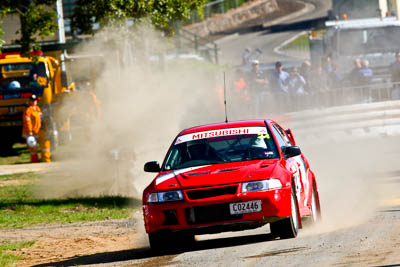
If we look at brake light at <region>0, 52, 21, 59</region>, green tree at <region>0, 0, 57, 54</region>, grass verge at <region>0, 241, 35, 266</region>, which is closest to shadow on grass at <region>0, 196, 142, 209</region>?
grass verge at <region>0, 241, 35, 266</region>

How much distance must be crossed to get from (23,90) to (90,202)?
12.6m

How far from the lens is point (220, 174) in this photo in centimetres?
977

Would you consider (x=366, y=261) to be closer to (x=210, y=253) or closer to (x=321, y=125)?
(x=210, y=253)

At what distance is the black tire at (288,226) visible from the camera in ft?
32.2

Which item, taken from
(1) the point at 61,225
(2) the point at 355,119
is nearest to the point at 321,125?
(2) the point at 355,119

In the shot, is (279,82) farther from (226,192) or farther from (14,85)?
(226,192)

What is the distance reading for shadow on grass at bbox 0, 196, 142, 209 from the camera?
16031mm

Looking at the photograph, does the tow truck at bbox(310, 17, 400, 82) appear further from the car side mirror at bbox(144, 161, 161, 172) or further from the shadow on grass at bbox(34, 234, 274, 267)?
the car side mirror at bbox(144, 161, 161, 172)

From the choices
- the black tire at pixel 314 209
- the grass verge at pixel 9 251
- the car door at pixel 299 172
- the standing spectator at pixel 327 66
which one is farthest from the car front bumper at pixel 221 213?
the standing spectator at pixel 327 66

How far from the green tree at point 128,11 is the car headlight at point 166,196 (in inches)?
657

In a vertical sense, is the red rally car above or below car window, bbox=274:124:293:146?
below

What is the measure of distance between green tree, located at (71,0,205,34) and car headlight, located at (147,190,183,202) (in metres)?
16.7

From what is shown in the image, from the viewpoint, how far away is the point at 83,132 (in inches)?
1164

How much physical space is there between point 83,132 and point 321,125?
34.4 feet
